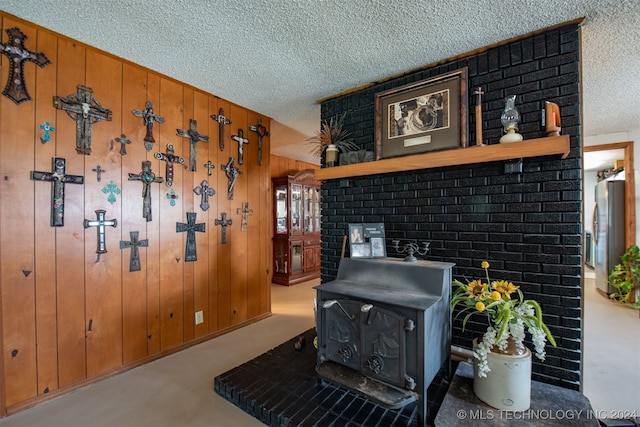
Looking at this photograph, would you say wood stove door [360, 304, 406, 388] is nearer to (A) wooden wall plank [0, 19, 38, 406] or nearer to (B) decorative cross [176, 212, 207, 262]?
(B) decorative cross [176, 212, 207, 262]

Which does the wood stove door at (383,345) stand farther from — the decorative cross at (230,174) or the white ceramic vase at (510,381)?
the decorative cross at (230,174)

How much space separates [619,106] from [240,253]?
15.6 feet

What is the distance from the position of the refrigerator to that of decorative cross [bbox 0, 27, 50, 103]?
6.94 m

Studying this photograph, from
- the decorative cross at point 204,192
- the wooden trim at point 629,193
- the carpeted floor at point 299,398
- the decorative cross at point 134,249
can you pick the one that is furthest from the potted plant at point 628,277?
the decorative cross at point 134,249

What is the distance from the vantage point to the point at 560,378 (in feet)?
6.13

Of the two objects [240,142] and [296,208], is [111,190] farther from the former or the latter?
[296,208]

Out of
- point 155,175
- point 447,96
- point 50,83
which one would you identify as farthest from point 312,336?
point 50,83

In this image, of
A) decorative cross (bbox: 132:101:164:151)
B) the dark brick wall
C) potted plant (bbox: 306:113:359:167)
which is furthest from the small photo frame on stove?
decorative cross (bbox: 132:101:164:151)

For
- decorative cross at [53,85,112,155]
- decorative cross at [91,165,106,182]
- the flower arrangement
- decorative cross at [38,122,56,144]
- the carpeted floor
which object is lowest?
the carpeted floor

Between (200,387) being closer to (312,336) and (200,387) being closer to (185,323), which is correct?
(185,323)

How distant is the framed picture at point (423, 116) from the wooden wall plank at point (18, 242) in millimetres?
2651

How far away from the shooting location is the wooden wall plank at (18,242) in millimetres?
1811

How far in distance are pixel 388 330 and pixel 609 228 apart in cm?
497

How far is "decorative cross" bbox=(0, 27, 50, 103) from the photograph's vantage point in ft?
5.97
